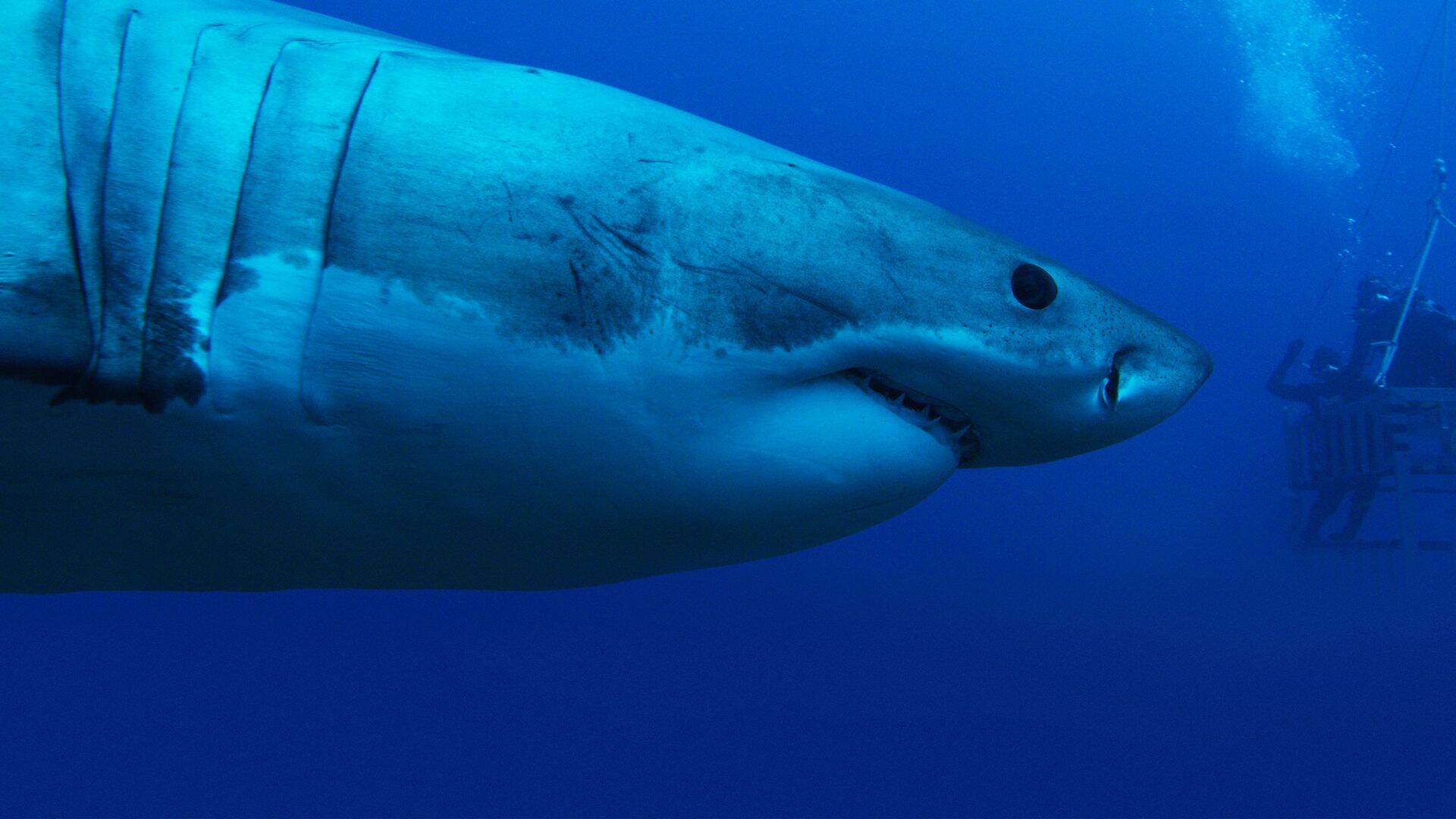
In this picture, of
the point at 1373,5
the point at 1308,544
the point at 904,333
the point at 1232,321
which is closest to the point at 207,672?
the point at 1308,544

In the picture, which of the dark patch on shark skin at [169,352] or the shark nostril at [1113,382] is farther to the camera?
the shark nostril at [1113,382]

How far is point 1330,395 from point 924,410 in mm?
11713

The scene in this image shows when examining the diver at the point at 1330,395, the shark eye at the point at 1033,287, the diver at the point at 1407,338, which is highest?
the diver at the point at 1407,338

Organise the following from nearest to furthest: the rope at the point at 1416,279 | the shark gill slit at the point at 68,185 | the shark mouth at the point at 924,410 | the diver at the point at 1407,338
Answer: the shark gill slit at the point at 68,185 → the shark mouth at the point at 924,410 → the rope at the point at 1416,279 → the diver at the point at 1407,338

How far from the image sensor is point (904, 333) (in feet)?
3.56

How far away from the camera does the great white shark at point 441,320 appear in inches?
35.6

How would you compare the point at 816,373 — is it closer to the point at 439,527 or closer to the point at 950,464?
the point at 950,464

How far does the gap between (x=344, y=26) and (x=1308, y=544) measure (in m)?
13.9

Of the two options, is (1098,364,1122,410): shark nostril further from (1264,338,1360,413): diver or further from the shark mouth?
(1264,338,1360,413): diver

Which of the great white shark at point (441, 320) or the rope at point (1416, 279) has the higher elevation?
the rope at point (1416, 279)

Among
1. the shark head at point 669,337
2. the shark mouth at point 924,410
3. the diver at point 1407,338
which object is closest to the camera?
the shark head at point 669,337

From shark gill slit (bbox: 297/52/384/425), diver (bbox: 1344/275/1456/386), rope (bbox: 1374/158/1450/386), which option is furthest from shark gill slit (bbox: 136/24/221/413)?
diver (bbox: 1344/275/1456/386)

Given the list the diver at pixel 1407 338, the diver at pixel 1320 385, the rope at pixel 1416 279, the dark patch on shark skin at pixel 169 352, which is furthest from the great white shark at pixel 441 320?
the diver at pixel 1320 385

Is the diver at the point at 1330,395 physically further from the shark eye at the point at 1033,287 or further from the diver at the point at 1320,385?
the shark eye at the point at 1033,287
